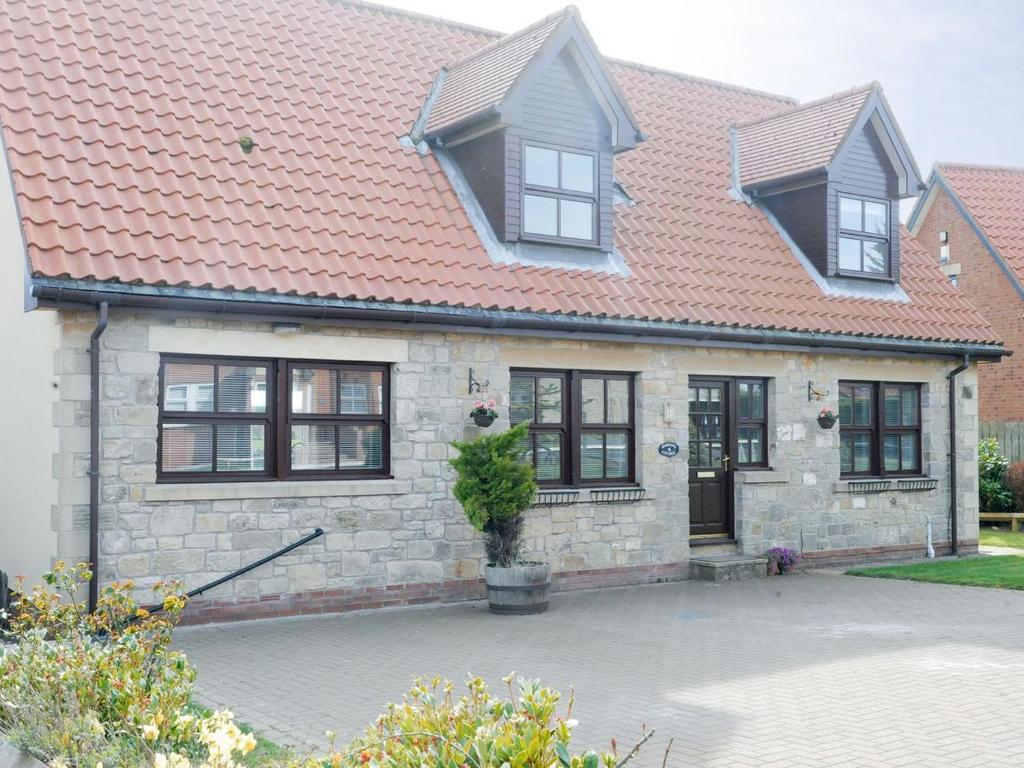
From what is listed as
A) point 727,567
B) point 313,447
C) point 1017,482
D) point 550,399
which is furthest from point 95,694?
point 1017,482

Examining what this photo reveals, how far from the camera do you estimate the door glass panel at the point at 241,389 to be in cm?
1129

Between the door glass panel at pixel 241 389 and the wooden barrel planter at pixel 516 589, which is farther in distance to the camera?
the wooden barrel planter at pixel 516 589

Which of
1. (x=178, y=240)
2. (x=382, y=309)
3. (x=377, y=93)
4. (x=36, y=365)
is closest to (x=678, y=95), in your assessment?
(x=377, y=93)

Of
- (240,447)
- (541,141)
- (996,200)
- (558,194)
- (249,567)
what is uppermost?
(996,200)

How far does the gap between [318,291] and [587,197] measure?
4385 mm

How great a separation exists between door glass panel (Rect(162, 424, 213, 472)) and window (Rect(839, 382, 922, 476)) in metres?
9.17

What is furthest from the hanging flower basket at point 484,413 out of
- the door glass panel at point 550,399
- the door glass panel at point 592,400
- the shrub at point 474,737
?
the shrub at point 474,737

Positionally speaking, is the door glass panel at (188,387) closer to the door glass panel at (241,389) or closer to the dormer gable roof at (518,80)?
the door glass panel at (241,389)

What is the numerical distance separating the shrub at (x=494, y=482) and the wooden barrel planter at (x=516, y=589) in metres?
0.39

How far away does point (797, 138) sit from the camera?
57.3 ft

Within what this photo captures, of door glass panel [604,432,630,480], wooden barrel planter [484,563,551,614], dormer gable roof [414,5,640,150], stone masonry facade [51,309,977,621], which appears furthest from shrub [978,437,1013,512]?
wooden barrel planter [484,563,551,614]

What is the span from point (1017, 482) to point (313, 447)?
50.3 ft

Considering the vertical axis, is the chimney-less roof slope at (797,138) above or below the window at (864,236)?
above

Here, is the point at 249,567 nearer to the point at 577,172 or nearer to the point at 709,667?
the point at 709,667
